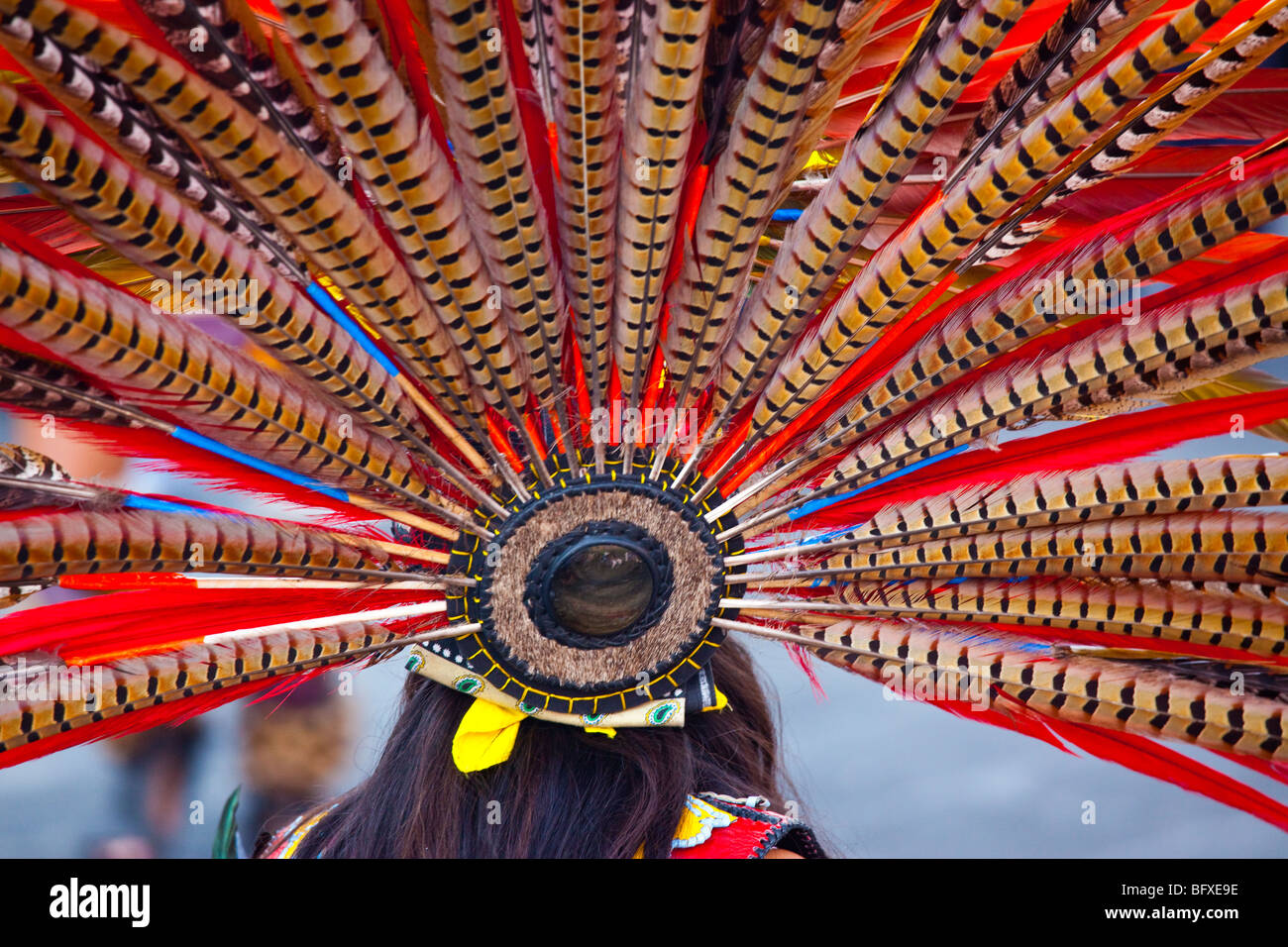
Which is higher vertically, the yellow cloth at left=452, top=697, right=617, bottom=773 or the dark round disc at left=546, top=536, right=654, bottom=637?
the dark round disc at left=546, top=536, right=654, bottom=637

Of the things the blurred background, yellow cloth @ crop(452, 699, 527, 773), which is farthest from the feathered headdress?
the blurred background

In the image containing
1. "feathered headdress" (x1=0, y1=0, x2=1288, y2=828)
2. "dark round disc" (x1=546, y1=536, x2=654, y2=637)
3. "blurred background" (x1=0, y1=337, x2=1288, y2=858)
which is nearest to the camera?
"feathered headdress" (x1=0, y1=0, x2=1288, y2=828)

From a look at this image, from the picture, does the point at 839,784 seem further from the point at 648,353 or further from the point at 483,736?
the point at 648,353

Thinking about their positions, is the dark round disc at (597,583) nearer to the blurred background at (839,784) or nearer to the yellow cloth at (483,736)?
the yellow cloth at (483,736)

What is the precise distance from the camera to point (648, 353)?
1.09 meters

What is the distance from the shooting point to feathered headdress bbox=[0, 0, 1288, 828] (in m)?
0.84

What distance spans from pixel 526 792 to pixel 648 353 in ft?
1.68

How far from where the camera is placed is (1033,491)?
3.48ft

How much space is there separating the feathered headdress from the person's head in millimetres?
61

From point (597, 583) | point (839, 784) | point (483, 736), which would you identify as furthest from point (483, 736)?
point (839, 784)

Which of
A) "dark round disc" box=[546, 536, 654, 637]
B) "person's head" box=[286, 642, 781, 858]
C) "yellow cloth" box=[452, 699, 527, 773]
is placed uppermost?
"dark round disc" box=[546, 536, 654, 637]

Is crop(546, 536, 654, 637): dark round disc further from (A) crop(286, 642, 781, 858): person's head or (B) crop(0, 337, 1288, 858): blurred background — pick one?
(B) crop(0, 337, 1288, 858): blurred background
